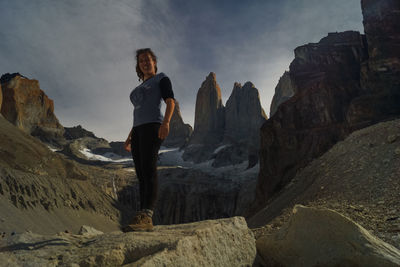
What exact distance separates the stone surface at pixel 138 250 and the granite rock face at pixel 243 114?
9920cm

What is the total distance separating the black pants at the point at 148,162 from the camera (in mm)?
3695

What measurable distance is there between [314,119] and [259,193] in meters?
9.12

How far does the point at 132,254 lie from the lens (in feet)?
7.95

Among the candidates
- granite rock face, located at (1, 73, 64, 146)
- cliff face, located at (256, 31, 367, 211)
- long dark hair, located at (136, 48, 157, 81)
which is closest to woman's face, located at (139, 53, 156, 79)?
long dark hair, located at (136, 48, 157, 81)

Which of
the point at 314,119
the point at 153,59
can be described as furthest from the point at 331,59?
the point at 153,59

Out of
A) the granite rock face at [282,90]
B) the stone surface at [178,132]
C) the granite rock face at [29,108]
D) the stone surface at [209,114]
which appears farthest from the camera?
the stone surface at [178,132]

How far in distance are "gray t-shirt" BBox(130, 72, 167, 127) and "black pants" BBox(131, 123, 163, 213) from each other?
0.10 m

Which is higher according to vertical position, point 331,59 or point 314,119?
point 331,59

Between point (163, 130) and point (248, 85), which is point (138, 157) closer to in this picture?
point (163, 130)

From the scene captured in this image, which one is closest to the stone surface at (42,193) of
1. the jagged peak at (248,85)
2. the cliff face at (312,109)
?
the cliff face at (312,109)

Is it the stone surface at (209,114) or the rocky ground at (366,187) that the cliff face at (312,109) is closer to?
the rocky ground at (366,187)

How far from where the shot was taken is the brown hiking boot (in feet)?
10.9

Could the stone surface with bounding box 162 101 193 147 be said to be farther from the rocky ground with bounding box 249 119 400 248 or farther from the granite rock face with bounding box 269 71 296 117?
the rocky ground with bounding box 249 119 400 248

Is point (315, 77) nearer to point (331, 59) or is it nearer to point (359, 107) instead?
point (331, 59)
